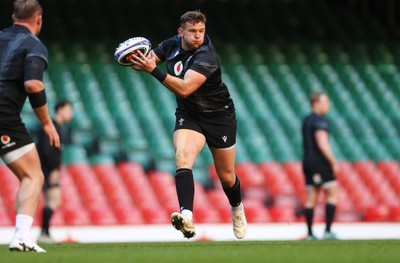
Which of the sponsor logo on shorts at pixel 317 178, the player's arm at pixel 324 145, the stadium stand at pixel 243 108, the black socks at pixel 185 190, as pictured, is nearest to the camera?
the black socks at pixel 185 190

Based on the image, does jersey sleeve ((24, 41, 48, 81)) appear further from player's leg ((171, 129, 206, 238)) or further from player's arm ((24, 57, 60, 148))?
player's leg ((171, 129, 206, 238))

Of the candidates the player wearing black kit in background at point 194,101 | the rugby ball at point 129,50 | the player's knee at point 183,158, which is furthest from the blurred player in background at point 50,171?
the rugby ball at point 129,50

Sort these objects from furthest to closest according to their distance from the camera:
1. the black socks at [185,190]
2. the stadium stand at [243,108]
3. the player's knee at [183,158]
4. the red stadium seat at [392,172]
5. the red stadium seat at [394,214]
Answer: the red stadium seat at [392,172]
the red stadium seat at [394,214]
the stadium stand at [243,108]
the player's knee at [183,158]
the black socks at [185,190]

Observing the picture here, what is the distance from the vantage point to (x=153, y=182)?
1678cm

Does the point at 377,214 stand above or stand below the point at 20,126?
below

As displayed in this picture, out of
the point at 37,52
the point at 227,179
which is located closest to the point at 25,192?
the point at 37,52

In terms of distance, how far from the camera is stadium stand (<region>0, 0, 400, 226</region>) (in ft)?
53.1

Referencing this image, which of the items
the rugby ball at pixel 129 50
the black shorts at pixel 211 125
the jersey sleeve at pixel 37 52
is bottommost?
the black shorts at pixel 211 125

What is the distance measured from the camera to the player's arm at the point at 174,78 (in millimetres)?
8586

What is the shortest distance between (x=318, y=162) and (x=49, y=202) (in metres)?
3.84

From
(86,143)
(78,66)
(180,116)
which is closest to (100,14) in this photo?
(78,66)

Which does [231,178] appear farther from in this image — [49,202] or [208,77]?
[49,202]

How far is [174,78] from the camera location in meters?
8.70

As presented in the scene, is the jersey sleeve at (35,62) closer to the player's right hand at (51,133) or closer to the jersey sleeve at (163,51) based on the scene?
the player's right hand at (51,133)
